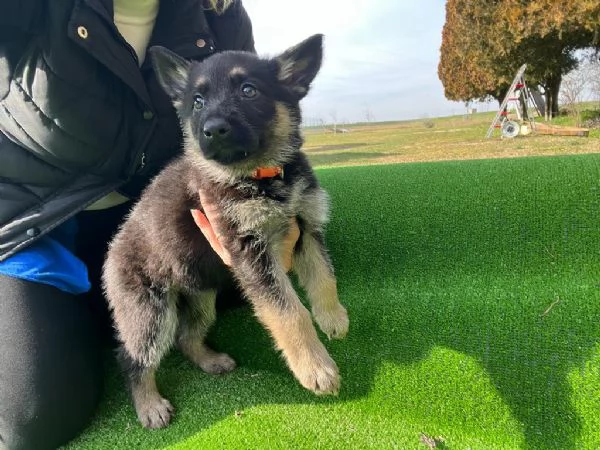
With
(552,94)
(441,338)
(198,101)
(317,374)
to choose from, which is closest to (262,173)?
(198,101)

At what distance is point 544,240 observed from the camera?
8.91 feet

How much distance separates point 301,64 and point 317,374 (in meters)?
1.44

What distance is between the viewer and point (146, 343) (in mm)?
2260

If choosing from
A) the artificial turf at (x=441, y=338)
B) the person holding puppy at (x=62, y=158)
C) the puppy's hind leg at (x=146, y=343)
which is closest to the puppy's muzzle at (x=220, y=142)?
the person holding puppy at (x=62, y=158)

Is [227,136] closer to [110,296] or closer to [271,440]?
[110,296]

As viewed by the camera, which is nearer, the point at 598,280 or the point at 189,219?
the point at 189,219

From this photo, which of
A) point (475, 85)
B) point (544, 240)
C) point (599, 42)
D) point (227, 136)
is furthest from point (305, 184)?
point (475, 85)

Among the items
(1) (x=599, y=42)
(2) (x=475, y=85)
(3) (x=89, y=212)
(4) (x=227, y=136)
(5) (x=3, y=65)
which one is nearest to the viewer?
(4) (x=227, y=136)

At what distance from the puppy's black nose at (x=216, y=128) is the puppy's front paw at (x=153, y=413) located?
1.44 m

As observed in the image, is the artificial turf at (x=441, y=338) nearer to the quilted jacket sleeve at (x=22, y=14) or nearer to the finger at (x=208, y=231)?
the finger at (x=208, y=231)

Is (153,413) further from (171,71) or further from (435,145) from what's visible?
(435,145)

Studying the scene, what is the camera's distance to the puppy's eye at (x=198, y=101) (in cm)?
207

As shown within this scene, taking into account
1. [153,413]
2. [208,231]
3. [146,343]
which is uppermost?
[208,231]

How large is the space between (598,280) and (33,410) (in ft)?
10.0
